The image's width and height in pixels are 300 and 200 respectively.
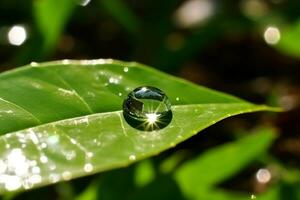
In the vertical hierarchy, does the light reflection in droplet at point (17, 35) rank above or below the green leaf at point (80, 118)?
above

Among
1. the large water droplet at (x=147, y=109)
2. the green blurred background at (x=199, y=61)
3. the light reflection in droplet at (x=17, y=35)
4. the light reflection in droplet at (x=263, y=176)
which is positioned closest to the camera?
the large water droplet at (x=147, y=109)

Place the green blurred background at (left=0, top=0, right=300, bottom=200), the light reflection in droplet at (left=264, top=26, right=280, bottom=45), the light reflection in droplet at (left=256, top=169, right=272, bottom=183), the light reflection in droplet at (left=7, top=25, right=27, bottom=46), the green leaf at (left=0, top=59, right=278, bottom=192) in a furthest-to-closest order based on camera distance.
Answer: the light reflection in droplet at (left=264, top=26, right=280, bottom=45) → the light reflection in droplet at (left=7, top=25, right=27, bottom=46) → the light reflection in droplet at (left=256, top=169, right=272, bottom=183) → the green blurred background at (left=0, top=0, right=300, bottom=200) → the green leaf at (left=0, top=59, right=278, bottom=192)

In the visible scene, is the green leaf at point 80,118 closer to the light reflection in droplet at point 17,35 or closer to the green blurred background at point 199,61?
the green blurred background at point 199,61

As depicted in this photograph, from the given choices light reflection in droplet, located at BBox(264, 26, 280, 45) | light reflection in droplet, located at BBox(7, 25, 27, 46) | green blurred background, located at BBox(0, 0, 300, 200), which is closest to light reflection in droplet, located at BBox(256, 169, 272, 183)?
green blurred background, located at BBox(0, 0, 300, 200)

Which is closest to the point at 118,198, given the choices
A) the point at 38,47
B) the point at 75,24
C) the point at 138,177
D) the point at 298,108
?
the point at 138,177

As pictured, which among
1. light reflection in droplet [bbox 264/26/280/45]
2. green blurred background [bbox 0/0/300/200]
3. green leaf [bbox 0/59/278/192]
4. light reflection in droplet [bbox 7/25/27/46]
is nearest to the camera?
green leaf [bbox 0/59/278/192]

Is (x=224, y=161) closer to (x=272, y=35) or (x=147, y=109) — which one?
(x=147, y=109)

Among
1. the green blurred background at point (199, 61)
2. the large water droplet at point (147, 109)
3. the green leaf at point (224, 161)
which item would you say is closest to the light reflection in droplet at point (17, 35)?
the green blurred background at point (199, 61)

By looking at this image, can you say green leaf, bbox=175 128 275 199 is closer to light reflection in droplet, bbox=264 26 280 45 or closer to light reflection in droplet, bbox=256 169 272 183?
light reflection in droplet, bbox=256 169 272 183
